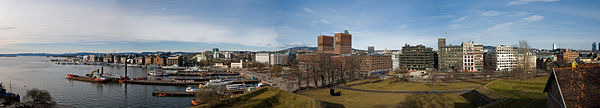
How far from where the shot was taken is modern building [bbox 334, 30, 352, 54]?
5551 inches

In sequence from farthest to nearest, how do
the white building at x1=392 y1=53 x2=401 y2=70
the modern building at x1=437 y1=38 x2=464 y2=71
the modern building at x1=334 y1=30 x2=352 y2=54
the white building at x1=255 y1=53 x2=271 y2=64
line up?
1. the white building at x1=255 y1=53 x2=271 y2=64
2. the modern building at x1=334 y1=30 x2=352 y2=54
3. the white building at x1=392 y1=53 x2=401 y2=70
4. the modern building at x1=437 y1=38 x2=464 y2=71

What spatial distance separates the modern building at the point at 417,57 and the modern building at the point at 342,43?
38.8m

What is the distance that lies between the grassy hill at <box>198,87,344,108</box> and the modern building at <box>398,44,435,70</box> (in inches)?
3393

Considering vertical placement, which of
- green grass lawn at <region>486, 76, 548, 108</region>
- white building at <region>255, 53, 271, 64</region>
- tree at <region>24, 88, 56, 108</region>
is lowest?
tree at <region>24, 88, 56, 108</region>

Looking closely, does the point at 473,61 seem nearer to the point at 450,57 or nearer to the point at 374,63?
the point at 450,57

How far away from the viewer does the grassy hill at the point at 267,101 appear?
21000 millimetres

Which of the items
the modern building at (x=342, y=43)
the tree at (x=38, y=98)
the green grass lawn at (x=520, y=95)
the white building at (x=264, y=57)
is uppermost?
the modern building at (x=342, y=43)

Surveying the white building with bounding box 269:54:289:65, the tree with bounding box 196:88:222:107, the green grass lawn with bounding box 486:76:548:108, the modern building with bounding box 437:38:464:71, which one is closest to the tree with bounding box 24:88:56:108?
the tree with bounding box 196:88:222:107

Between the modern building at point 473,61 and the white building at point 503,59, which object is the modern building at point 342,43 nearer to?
the modern building at point 473,61

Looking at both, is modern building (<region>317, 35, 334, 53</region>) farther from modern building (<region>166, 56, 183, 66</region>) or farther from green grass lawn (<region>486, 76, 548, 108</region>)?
green grass lawn (<region>486, 76, 548, 108</region>)

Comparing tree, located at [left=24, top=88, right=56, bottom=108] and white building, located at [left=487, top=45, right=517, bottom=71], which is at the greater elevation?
white building, located at [left=487, top=45, right=517, bottom=71]

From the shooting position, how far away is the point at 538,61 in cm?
11400

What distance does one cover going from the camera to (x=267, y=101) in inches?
903

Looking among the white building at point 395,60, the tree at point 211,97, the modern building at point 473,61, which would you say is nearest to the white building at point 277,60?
the white building at point 395,60
